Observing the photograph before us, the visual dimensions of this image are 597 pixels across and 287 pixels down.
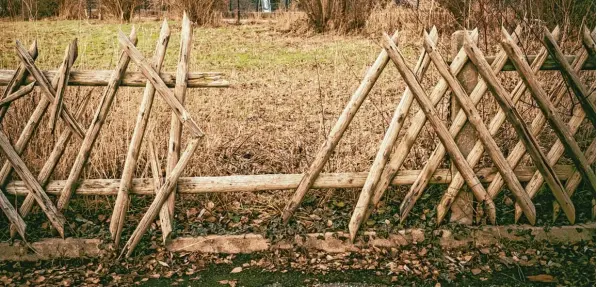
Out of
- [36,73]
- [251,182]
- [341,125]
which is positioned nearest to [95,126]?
[36,73]

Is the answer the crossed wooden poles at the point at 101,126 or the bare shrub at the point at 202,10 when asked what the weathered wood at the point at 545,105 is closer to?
the crossed wooden poles at the point at 101,126

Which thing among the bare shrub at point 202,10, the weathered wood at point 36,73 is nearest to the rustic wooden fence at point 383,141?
the weathered wood at point 36,73

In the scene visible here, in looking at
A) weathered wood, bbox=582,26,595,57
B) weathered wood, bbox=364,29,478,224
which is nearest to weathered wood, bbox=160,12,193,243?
weathered wood, bbox=364,29,478,224

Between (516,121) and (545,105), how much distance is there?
206 mm

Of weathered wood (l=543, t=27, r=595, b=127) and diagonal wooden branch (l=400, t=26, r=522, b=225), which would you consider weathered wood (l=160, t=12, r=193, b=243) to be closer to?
diagonal wooden branch (l=400, t=26, r=522, b=225)

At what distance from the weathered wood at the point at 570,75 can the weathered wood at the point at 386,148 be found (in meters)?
A: 0.71

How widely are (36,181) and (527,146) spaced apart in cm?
322

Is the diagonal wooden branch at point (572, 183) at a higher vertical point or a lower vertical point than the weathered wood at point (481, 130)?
lower

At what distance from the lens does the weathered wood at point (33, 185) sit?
3473mm

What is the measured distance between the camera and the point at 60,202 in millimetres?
3547

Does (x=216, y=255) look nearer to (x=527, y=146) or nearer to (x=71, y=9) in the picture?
(x=527, y=146)

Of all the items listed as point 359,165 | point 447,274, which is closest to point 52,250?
point 359,165

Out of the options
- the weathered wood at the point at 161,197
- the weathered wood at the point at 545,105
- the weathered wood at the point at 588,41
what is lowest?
the weathered wood at the point at 161,197

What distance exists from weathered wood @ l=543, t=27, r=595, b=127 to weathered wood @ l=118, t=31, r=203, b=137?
2.28 m
